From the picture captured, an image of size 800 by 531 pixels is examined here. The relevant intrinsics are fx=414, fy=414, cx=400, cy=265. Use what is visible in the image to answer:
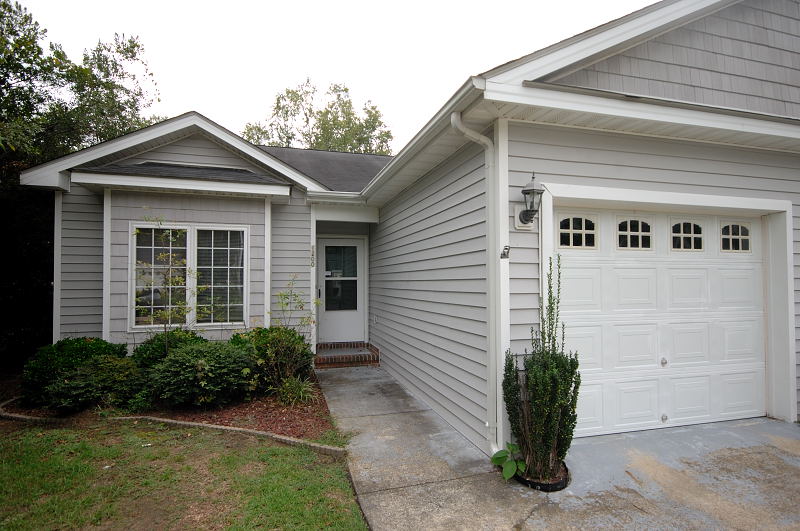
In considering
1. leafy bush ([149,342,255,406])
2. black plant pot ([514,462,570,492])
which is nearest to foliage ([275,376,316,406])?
leafy bush ([149,342,255,406])

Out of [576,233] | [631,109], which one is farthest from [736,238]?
[631,109]

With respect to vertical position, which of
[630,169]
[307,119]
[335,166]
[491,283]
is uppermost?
[307,119]

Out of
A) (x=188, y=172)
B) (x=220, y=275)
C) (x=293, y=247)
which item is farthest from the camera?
(x=293, y=247)

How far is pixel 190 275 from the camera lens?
6078mm

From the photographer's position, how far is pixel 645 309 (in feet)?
13.7

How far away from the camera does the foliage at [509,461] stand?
318 cm

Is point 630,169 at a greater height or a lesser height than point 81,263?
greater

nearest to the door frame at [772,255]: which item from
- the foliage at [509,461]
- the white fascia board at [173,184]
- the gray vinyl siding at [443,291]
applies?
the gray vinyl siding at [443,291]

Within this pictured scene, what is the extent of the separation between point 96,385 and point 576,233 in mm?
5581

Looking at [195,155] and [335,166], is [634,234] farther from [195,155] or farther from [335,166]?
[335,166]

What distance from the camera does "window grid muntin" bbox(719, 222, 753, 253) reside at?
450 centimetres

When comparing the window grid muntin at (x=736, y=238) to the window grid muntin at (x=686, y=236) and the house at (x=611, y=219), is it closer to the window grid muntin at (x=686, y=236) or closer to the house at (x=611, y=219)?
the house at (x=611, y=219)

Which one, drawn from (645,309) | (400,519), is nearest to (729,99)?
(645,309)

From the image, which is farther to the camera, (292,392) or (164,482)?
(292,392)
